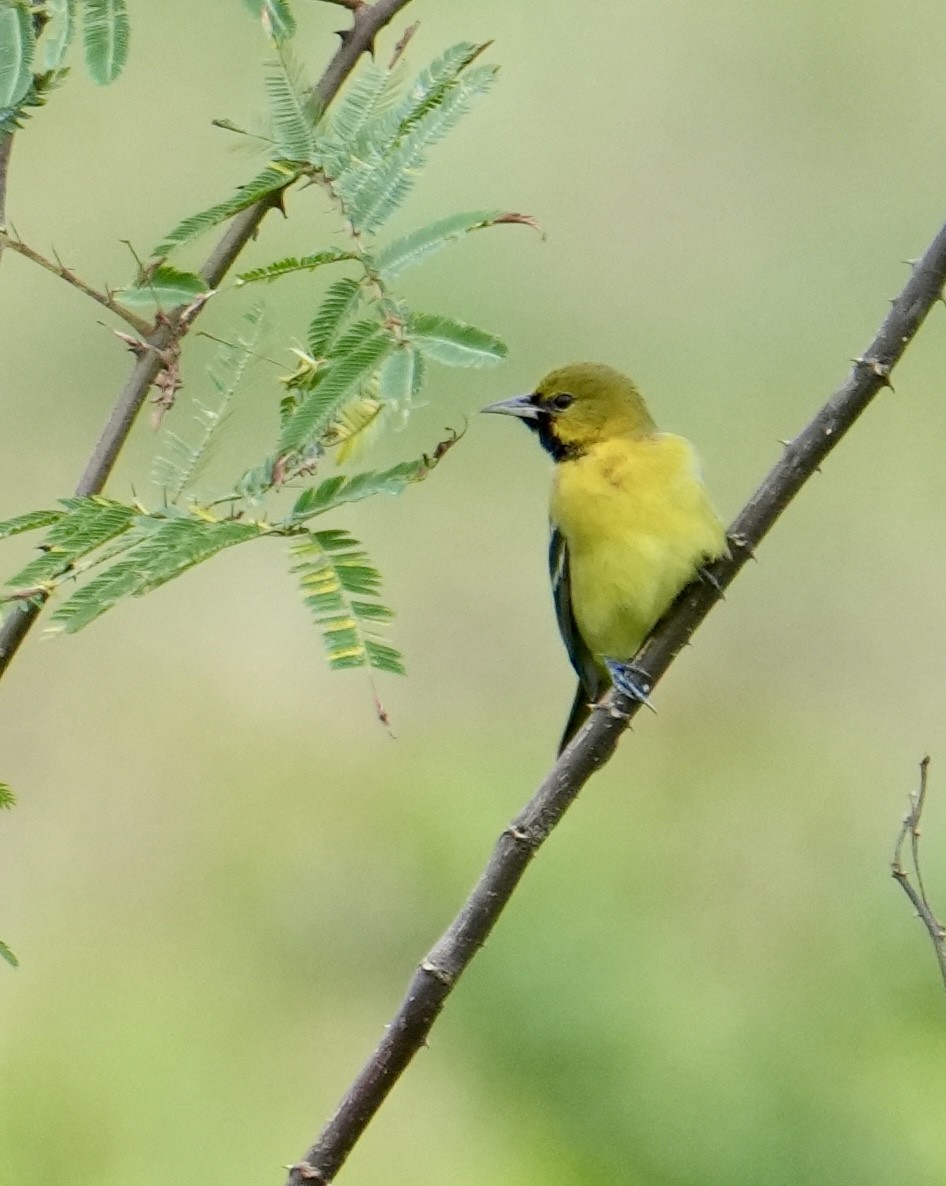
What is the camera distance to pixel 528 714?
621cm

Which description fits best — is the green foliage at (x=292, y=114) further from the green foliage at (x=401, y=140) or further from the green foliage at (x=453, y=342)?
the green foliage at (x=453, y=342)

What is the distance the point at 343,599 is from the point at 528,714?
474cm

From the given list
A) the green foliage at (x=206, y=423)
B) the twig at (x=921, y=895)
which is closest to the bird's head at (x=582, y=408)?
the twig at (x=921, y=895)

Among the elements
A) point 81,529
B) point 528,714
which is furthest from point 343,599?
point 528,714

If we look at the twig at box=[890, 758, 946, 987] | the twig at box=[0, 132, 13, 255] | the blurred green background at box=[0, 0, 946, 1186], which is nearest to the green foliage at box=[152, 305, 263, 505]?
the twig at box=[0, 132, 13, 255]

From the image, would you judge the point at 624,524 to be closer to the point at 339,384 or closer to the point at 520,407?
the point at 520,407

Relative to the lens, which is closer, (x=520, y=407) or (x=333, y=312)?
(x=333, y=312)

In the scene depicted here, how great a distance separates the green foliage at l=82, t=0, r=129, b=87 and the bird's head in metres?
1.55

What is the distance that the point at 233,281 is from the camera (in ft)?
5.22

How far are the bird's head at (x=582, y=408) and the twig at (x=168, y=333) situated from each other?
1526 mm

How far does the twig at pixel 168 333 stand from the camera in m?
1.55

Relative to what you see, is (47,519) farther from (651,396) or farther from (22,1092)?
(651,396)

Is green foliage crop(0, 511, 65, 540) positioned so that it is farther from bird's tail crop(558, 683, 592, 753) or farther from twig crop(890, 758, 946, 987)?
bird's tail crop(558, 683, 592, 753)

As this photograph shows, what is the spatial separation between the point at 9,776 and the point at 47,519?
14.8ft
